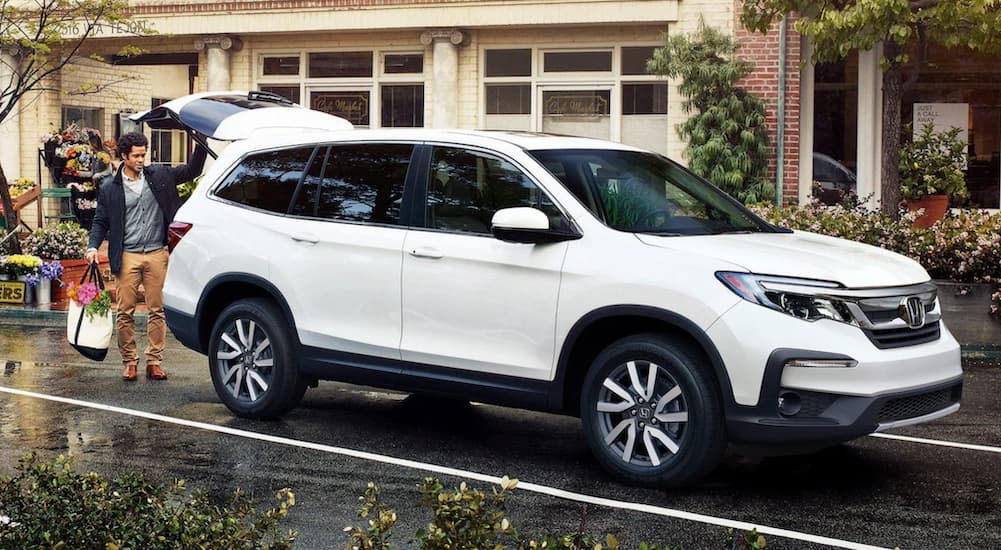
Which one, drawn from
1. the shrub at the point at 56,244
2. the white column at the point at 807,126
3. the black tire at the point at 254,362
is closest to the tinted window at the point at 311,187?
the black tire at the point at 254,362

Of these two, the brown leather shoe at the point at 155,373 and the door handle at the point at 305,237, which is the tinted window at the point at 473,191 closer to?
the door handle at the point at 305,237

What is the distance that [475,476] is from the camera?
23.2 feet

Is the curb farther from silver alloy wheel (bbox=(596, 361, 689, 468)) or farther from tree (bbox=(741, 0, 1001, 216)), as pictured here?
silver alloy wheel (bbox=(596, 361, 689, 468))

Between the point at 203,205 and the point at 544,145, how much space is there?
8.41 ft

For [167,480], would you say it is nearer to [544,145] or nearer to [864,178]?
[544,145]

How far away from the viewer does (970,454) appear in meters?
7.69

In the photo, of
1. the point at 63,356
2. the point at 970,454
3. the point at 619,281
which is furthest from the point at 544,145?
the point at 63,356

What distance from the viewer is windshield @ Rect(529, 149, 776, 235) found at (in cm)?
730

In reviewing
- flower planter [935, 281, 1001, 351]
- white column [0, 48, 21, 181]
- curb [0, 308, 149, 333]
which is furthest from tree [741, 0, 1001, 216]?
white column [0, 48, 21, 181]

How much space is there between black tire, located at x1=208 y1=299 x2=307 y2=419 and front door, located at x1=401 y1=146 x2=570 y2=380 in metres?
1.01

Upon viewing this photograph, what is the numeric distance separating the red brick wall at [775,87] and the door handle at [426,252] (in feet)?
40.0

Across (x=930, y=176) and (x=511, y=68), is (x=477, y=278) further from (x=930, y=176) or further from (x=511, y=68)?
(x=511, y=68)

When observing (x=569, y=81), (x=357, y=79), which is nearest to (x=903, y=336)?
(x=569, y=81)

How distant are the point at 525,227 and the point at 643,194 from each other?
84cm
